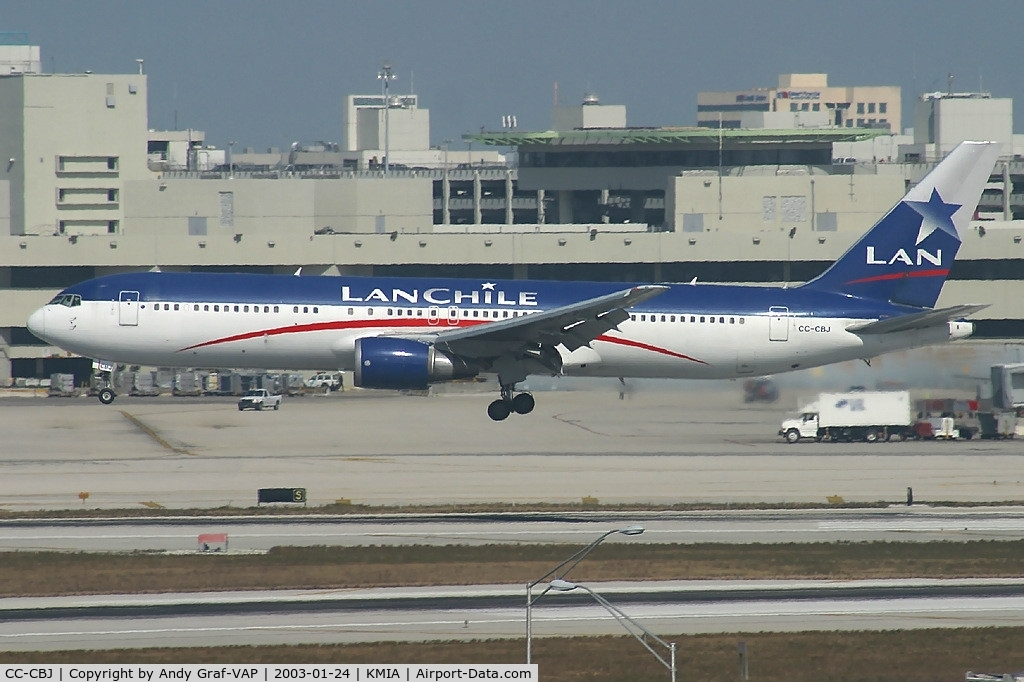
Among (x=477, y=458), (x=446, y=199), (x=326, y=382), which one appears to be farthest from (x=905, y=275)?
(x=446, y=199)

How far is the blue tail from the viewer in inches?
2045

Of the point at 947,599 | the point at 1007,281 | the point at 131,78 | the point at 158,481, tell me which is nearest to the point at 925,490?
the point at 947,599

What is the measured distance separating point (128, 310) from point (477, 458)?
1660 centimetres

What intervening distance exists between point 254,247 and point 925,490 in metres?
50.9

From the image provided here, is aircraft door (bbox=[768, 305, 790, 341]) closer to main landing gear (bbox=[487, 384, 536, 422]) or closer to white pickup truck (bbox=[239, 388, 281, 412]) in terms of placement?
main landing gear (bbox=[487, 384, 536, 422])

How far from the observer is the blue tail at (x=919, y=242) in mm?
51938

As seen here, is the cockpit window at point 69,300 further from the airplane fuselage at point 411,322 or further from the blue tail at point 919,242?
the blue tail at point 919,242

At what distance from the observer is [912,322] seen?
48.8m

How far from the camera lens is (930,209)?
54.2 m

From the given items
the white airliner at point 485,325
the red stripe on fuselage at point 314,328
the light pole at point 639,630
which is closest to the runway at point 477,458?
the white airliner at point 485,325

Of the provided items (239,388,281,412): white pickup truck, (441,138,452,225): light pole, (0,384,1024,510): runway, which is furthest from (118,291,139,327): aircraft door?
(441,138,452,225): light pole

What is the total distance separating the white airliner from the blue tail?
0.12 meters

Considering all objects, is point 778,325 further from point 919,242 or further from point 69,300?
point 69,300

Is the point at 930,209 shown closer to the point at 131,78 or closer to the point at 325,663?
the point at 325,663
